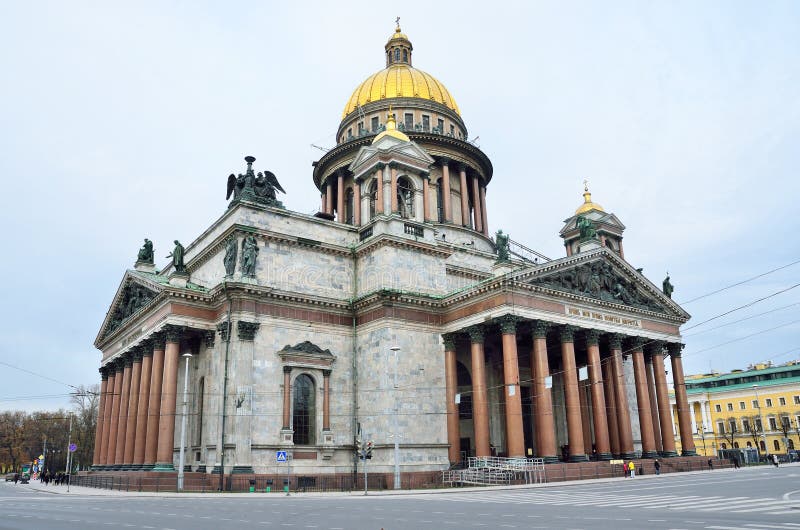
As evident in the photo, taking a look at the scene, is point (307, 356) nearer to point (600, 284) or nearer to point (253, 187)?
point (253, 187)

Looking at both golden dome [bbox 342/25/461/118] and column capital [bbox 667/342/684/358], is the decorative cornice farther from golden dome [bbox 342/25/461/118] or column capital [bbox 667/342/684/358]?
golden dome [bbox 342/25/461/118]

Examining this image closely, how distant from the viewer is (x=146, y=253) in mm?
53719

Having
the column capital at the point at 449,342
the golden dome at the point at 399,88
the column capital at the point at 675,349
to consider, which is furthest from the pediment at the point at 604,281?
the golden dome at the point at 399,88

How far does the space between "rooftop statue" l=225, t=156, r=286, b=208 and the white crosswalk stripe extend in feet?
82.2

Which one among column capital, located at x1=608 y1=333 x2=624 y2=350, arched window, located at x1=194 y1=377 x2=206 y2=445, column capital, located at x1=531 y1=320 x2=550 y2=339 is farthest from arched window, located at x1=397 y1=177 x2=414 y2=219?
arched window, located at x1=194 y1=377 x2=206 y2=445

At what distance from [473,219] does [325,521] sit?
167 feet

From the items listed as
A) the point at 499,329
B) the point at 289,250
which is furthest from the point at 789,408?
the point at 289,250

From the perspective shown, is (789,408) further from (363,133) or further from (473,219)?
(363,133)

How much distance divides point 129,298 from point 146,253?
3.84m

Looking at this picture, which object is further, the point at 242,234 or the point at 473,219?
the point at 473,219

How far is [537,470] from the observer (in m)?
38.5

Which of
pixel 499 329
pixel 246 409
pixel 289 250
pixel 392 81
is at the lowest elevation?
pixel 246 409

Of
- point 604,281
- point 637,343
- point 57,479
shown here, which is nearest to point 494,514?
point 604,281

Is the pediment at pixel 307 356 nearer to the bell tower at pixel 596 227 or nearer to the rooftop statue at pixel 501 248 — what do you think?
the rooftop statue at pixel 501 248
